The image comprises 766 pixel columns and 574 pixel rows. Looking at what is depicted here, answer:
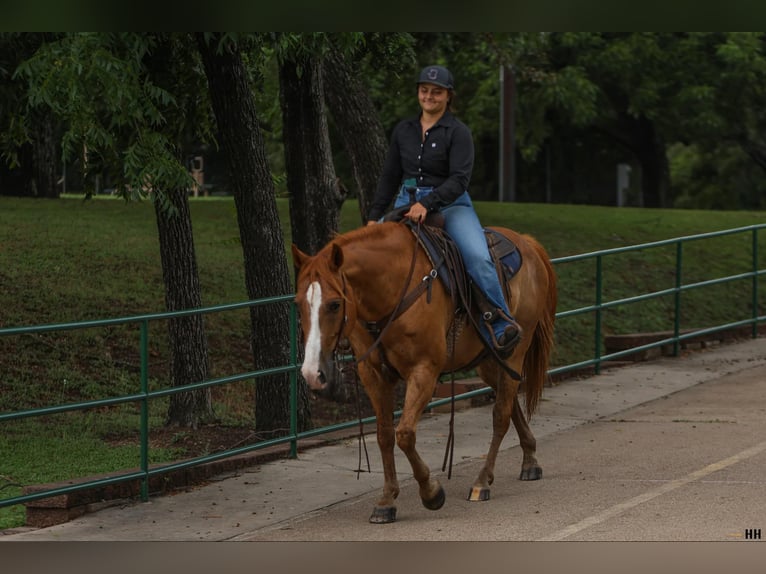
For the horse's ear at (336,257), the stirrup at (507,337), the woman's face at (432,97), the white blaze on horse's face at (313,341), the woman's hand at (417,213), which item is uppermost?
the woman's face at (432,97)

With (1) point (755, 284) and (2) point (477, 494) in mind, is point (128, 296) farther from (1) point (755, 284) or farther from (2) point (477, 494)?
(2) point (477, 494)

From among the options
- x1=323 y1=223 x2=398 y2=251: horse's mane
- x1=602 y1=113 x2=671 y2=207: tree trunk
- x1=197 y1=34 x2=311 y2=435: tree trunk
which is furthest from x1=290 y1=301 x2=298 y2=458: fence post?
x1=602 y1=113 x2=671 y2=207: tree trunk

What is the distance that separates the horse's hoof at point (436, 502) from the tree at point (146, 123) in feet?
11.6

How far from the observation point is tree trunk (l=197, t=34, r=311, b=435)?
1298 cm

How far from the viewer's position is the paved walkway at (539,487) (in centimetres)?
927

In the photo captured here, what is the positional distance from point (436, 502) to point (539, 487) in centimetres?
129

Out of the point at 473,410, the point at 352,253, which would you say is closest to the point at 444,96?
the point at 352,253

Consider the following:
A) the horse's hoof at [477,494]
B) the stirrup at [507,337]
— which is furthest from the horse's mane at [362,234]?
the horse's hoof at [477,494]

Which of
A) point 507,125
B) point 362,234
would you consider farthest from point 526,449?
point 507,125

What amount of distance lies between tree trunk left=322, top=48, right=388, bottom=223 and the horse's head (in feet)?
26.2

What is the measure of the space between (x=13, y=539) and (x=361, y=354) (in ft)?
7.95

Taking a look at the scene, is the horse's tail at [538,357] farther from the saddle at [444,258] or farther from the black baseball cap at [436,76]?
the black baseball cap at [436,76]

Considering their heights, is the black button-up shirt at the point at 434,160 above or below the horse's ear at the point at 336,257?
above

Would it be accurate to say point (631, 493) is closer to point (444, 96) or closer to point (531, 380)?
point (531, 380)
